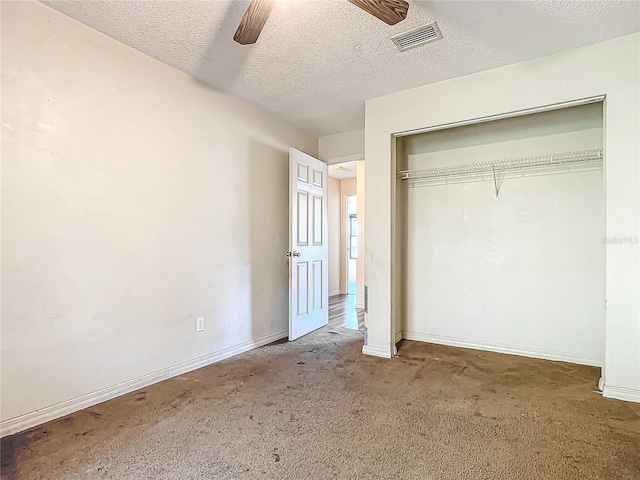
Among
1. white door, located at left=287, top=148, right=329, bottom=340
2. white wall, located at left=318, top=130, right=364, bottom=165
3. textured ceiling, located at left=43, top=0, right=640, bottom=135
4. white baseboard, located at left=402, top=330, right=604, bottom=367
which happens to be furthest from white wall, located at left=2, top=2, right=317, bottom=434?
white baseboard, located at left=402, top=330, right=604, bottom=367

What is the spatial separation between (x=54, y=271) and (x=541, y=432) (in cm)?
303

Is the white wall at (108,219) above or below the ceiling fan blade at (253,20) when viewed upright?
below

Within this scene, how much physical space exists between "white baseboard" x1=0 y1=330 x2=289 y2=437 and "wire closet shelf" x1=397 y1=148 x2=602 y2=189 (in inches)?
101

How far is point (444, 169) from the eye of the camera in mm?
3602

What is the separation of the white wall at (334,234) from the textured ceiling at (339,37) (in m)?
4.09

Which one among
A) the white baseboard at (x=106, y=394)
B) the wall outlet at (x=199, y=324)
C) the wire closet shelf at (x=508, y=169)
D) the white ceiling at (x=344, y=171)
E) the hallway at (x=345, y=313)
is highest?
the white ceiling at (x=344, y=171)

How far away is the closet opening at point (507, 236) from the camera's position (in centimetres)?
301

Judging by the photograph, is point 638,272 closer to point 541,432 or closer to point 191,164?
point 541,432

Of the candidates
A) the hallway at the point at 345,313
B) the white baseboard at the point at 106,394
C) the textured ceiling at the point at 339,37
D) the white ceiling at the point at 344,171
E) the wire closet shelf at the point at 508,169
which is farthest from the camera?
the white ceiling at the point at 344,171

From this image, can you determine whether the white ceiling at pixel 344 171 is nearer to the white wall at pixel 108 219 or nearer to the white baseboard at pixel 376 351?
the white wall at pixel 108 219

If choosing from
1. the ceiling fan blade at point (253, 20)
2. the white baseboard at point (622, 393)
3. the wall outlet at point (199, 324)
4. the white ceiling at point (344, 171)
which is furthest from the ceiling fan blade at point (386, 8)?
the white ceiling at point (344, 171)

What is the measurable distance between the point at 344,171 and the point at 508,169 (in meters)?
3.77

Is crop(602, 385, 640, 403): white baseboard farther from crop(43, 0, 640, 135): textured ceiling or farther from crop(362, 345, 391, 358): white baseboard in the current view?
crop(43, 0, 640, 135): textured ceiling

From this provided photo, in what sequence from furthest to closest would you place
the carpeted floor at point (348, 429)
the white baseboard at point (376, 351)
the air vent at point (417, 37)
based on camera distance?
the white baseboard at point (376, 351), the air vent at point (417, 37), the carpeted floor at point (348, 429)
